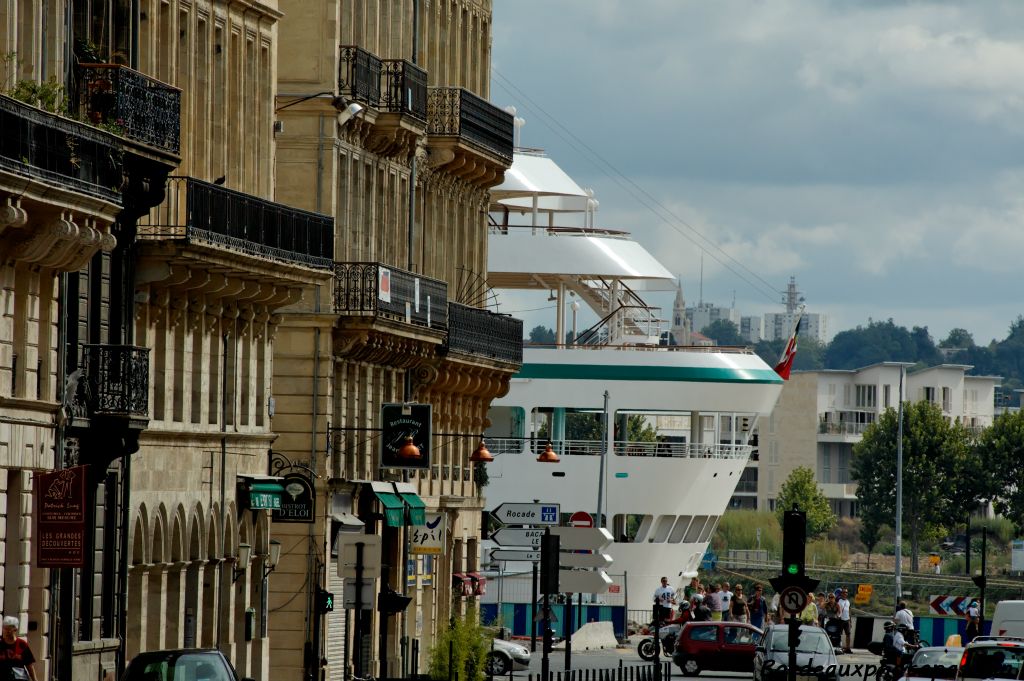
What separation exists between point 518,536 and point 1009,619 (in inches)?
510

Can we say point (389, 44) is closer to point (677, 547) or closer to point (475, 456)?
point (475, 456)

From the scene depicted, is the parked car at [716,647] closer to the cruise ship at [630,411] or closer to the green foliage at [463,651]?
the green foliage at [463,651]

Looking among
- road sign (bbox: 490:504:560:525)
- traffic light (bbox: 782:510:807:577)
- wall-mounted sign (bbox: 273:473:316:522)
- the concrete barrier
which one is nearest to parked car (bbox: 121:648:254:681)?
traffic light (bbox: 782:510:807:577)

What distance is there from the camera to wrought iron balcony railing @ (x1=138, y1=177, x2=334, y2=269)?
3791cm

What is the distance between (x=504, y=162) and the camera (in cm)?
6275

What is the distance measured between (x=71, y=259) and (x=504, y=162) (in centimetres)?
3143

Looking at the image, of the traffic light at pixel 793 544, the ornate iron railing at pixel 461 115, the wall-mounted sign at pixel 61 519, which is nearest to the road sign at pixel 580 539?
the traffic light at pixel 793 544

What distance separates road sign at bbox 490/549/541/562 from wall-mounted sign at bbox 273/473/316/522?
3715 mm

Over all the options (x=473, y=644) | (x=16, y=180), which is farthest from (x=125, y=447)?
(x=473, y=644)

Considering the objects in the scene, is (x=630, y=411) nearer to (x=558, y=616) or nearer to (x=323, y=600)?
(x=558, y=616)

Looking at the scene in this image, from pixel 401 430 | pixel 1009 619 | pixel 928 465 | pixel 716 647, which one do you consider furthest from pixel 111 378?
pixel 928 465

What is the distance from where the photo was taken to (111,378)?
33.8 metres

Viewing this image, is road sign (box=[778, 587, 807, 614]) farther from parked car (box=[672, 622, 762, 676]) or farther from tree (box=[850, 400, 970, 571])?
tree (box=[850, 400, 970, 571])

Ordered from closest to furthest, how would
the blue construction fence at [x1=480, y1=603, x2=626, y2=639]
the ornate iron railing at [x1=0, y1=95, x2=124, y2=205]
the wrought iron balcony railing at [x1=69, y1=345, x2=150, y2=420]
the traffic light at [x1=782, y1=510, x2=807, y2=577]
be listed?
the ornate iron railing at [x1=0, y1=95, x2=124, y2=205] < the wrought iron balcony railing at [x1=69, y1=345, x2=150, y2=420] < the traffic light at [x1=782, y1=510, x2=807, y2=577] < the blue construction fence at [x1=480, y1=603, x2=626, y2=639]
